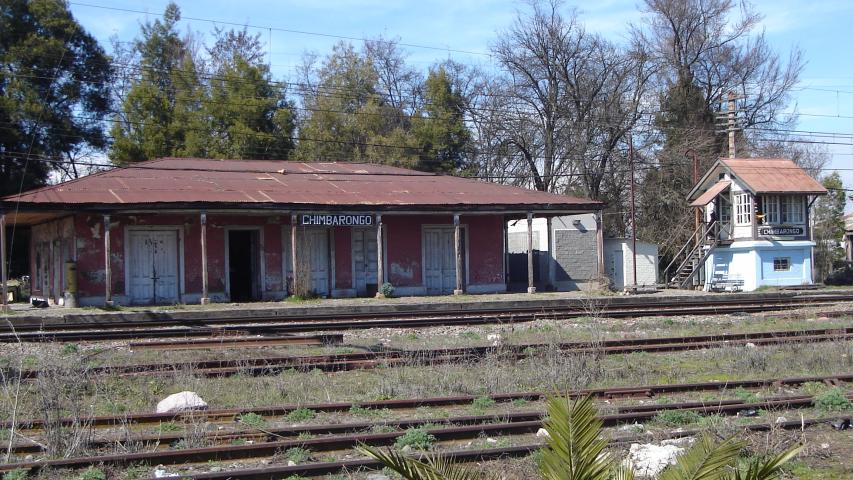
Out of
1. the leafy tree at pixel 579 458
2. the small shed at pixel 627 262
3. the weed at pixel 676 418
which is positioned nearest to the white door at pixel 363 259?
the small shed at pixel 627 262

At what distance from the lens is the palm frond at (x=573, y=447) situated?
304 centimetres

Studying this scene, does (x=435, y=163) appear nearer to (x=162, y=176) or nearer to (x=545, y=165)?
(x=545, y=165)

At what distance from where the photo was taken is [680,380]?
10.9 metres

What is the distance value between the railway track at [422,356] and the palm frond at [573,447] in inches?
334

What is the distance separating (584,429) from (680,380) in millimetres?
8375

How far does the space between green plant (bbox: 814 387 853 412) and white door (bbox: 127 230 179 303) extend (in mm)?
19811

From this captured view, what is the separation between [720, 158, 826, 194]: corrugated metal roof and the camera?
108 feet

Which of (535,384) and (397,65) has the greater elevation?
(397,65)

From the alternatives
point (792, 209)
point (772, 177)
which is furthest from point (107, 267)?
Result: point (792, 209)

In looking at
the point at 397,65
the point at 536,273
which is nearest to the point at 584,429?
the point at 536,273

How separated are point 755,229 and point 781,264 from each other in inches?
69.5

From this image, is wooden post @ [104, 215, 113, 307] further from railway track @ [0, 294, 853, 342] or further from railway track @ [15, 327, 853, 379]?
railway track @ [15, 327, 853, 379]

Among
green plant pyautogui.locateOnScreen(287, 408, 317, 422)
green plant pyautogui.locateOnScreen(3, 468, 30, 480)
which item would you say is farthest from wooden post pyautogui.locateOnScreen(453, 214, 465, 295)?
green plant pyautogui.locateOnScreen(3, 468, 30, 480)

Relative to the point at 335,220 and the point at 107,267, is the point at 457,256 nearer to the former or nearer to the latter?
the point at 335,220
